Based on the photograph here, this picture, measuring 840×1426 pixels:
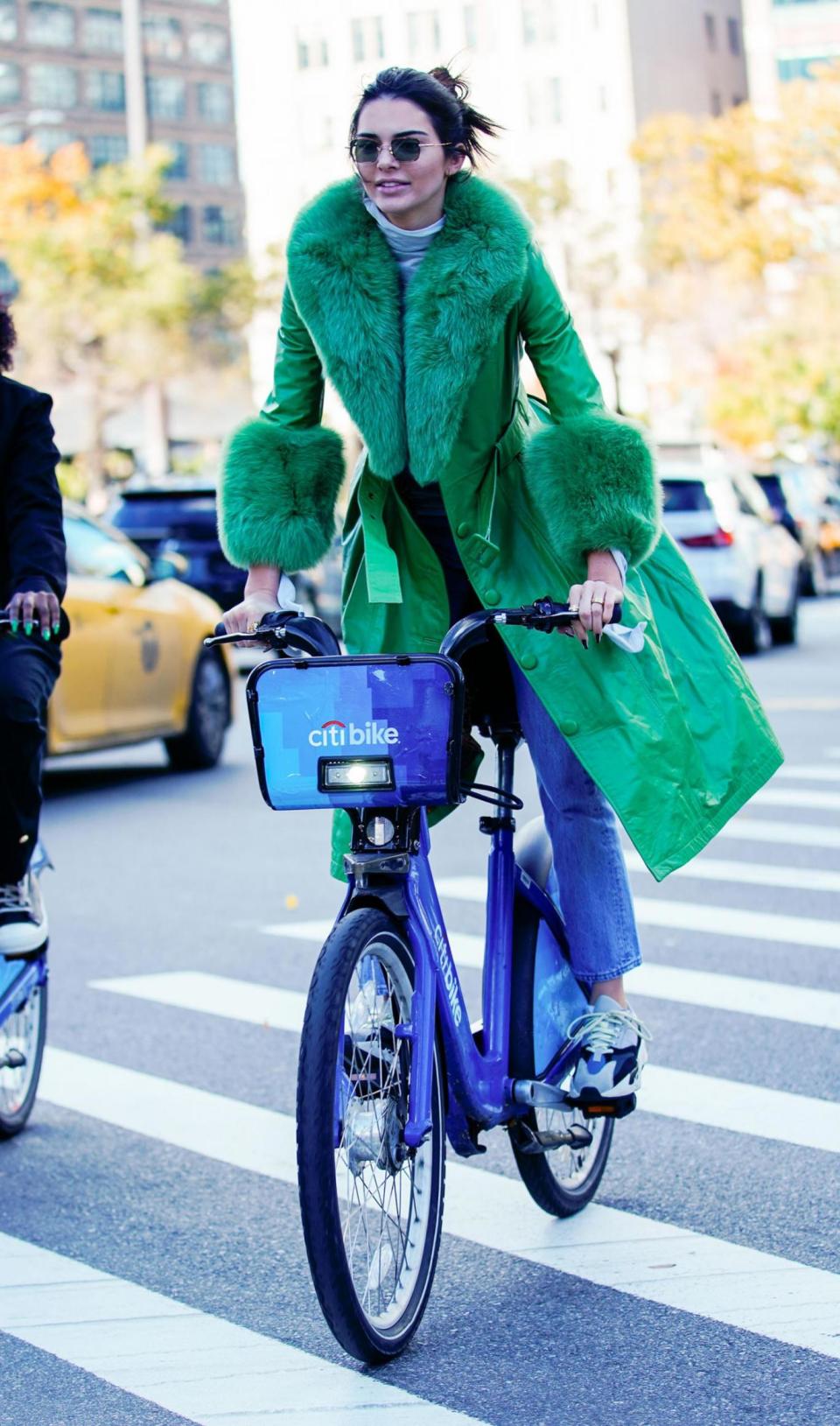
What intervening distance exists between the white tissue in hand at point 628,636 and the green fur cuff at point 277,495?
0.59m

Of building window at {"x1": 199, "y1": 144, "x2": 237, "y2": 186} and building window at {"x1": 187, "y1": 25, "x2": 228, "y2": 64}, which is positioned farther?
building window at {"x1": 187, "y1": 25, "x2": 228, "y2": 64}

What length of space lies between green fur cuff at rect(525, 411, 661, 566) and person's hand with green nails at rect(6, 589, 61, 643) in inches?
51.0

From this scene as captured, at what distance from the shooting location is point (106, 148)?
115m

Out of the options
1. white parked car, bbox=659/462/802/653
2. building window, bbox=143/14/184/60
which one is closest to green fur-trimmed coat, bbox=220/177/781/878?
white parked car, bbox=659/462/802/653

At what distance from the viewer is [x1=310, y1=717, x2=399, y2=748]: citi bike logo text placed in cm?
347

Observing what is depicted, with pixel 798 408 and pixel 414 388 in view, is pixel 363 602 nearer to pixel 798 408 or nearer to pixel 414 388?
pixel 414 388

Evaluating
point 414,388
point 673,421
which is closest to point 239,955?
point 414,388

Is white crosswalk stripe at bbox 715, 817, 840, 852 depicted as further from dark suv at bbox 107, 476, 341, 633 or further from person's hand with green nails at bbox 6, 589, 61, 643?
dark suv at bbox 107, 476, 341, 633

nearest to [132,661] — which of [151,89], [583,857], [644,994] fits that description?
[644,994]

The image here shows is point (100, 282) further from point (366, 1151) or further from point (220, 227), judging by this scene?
point (220, 227)

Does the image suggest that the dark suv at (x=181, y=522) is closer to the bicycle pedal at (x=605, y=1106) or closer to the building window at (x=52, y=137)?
the bicycle pedal at (x=605, y=1106)

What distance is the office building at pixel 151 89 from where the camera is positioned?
4456 inches

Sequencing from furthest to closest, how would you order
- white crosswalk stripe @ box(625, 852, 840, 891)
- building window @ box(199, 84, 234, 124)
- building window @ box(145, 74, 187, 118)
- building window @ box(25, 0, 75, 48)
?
building window @ box(199, 84, 234, 124) → building window @ box(145, 74, 187, 118) → building window @ box(25, 0, 75, 48) → white crosswalk stripe @ box(625, 852, 840, 891)

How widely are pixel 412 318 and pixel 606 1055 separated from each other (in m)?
1.35
